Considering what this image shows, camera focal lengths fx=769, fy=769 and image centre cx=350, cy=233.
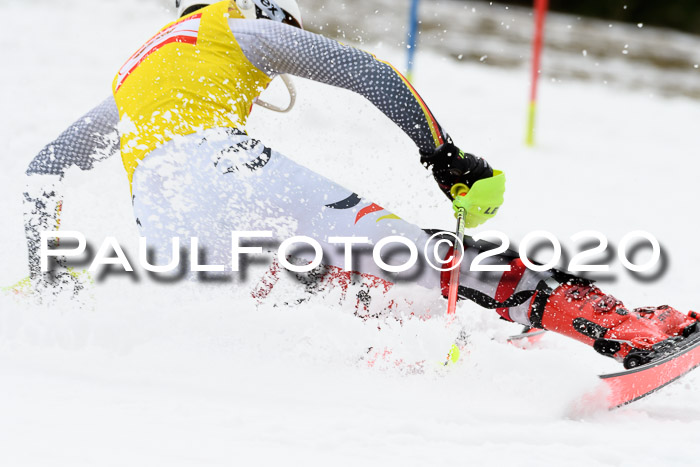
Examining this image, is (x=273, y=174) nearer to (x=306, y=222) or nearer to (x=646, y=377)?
(x=306, y=222)

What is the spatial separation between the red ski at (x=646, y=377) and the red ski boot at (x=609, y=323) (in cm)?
5

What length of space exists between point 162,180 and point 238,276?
42 centimetres

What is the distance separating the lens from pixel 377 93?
2.14 m

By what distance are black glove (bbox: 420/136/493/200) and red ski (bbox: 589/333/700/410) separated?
0.65m

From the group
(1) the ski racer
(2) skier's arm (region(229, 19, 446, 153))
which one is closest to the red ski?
(1) the ski racer

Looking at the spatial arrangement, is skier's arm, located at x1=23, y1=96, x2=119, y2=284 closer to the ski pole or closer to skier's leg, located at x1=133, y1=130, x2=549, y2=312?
skier's leg, located at x1=133, y1=130, x2=549, y2=312

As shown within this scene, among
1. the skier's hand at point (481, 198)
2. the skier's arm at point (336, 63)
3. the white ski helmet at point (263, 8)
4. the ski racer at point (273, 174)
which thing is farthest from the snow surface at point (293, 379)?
the white ski helmet at point (263, 8)

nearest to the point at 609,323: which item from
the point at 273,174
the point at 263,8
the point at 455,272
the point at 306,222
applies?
Answer: the point at 455,272

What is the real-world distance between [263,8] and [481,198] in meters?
0.89

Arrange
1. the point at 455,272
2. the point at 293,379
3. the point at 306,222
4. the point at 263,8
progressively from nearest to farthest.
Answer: the point at 293,379 → the point at 306,222 → the point at 455,272 → the point at 263,8

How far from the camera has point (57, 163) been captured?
7.86ft

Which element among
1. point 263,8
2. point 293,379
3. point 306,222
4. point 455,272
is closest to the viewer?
point 293,379

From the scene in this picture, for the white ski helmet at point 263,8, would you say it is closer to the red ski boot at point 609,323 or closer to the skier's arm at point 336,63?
the skier's arm at point 336,63

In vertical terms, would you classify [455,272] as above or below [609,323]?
above
